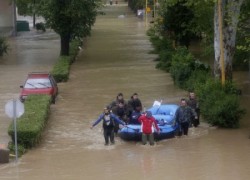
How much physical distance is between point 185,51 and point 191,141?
17957 mm

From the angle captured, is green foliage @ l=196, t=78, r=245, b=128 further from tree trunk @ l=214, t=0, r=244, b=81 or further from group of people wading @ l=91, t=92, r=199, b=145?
tree trunk @ l=214, t=0, r=244, b=81

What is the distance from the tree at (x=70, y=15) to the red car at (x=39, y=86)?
44.1ft

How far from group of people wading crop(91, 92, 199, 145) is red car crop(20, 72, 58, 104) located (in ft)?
19.1

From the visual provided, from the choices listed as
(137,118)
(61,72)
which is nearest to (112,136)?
(137,118)

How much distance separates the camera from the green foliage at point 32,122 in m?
20.7

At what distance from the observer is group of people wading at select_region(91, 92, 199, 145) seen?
2116 centimetres

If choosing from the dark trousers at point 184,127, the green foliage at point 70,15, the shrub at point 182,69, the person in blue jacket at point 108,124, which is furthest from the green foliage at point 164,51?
the person in blue jacket at point 108,124

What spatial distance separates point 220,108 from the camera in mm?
23453

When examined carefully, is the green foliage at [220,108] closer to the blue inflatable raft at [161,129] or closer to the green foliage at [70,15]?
the blue inflatable raft at [161,129]

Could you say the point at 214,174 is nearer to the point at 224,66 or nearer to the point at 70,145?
the point at 70,145

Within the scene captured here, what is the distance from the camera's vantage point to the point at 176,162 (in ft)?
62.3

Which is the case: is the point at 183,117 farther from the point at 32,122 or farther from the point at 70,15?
the point at 70,15

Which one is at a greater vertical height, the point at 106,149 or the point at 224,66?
the point at 224,66

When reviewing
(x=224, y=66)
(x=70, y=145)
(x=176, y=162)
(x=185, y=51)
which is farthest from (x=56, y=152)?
(x=185, y=51)
